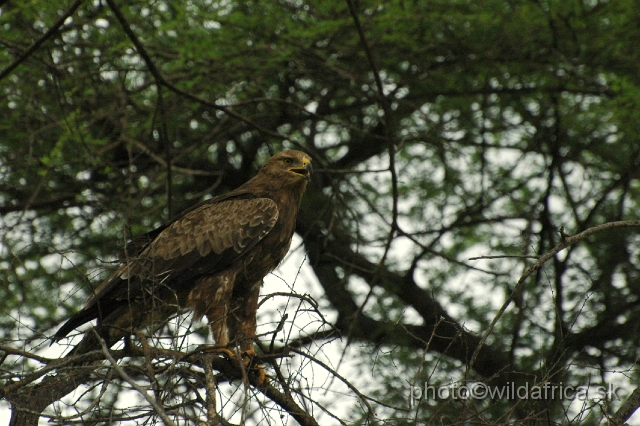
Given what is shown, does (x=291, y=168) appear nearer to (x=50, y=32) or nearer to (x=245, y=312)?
(x=245, y=312)

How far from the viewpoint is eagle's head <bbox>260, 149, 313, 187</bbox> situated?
6.34 meters

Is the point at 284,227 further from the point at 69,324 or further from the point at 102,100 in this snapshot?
the point at 102,100

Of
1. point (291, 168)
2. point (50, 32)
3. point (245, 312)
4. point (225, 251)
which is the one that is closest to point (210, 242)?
point (225, 251)

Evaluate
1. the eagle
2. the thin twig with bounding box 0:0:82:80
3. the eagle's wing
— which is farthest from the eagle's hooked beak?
the thin twig with bounding box 0:0:82:80

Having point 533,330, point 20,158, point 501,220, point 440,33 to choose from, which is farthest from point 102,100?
point 533,330

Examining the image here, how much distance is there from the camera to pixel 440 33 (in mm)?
8320

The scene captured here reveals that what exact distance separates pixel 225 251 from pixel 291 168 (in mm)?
869

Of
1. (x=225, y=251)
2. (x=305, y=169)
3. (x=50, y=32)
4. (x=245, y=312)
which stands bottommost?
(x=245, y=312)

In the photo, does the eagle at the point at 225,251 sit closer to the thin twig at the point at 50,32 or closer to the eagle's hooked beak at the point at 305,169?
the eagle's hooked beak at the point at 305,169

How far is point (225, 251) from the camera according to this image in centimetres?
600

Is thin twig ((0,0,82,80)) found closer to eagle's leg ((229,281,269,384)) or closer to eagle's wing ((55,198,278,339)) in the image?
eagle's wing ((55,198,278,339))

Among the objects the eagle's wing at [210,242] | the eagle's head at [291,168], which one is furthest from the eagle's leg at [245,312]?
the eagle's head at [291,168]

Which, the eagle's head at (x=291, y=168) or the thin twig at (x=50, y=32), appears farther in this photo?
the eagle's head at (x=291, y=168)

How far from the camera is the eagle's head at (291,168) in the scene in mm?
6344
